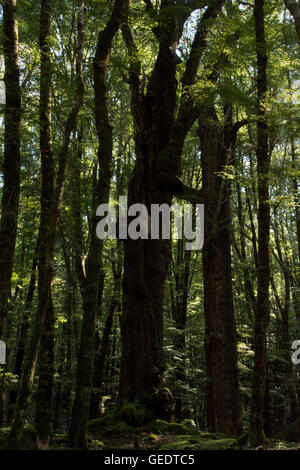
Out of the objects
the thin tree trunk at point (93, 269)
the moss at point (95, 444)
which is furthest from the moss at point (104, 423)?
the thin tree trunk at point (93, 269)

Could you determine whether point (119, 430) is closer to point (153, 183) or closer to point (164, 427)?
point (164, 427)

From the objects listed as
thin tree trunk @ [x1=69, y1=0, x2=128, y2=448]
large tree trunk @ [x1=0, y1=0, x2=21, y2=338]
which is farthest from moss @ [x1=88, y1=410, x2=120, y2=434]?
large tree trunk @ [x1=0, y1=0, x2=21, y2=338]

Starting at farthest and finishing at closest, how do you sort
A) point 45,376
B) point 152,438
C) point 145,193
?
point 145,193, point 45,376, point 152,438

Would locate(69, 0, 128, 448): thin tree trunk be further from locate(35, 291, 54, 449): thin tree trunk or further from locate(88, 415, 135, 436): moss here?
locate(88, 415, 135, 436): moss

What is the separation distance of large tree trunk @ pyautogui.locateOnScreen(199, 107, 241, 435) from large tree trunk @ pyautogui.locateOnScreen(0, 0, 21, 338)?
4.47 m

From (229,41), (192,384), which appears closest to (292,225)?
(192,384)

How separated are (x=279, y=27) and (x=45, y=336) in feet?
30.7

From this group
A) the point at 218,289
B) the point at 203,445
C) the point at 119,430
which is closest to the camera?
the point at 203,445

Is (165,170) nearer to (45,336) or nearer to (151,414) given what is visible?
(45,336)

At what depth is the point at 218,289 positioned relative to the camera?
921 centimetres

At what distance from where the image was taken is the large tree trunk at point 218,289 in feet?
28.2

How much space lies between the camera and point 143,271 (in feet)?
25.8

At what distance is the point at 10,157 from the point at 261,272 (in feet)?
13.6

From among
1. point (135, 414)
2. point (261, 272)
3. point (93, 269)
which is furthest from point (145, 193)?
point (135, 414)
